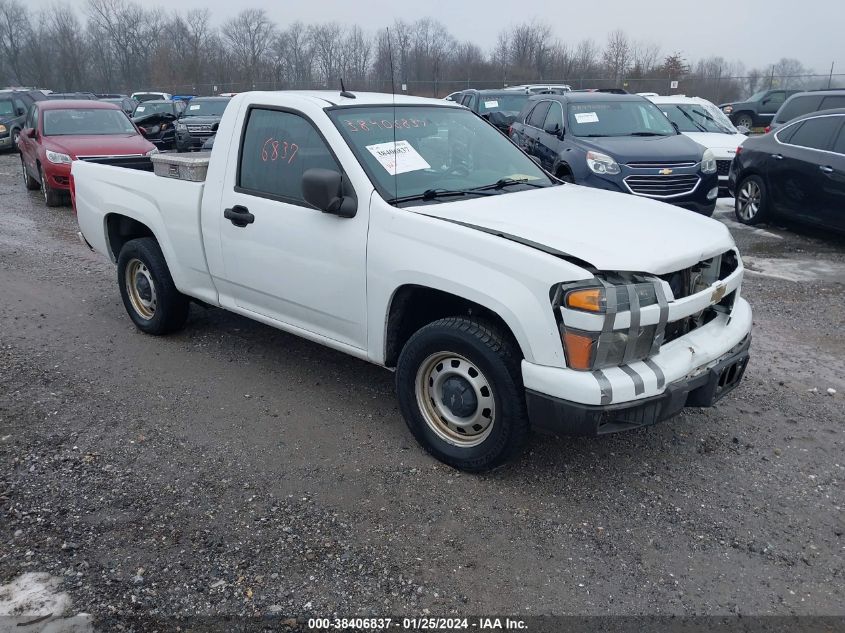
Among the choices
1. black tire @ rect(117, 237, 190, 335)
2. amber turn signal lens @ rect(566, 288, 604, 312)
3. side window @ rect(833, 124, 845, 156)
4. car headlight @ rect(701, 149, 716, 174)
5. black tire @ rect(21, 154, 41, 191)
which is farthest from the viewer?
black tire @ rect(21, 154, 41, 191)

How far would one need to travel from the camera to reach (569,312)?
3074 mm

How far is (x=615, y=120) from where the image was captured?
1011cm

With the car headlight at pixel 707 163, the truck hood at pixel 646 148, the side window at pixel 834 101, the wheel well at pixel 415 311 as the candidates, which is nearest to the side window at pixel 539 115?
the truck hood at pixel 646 148

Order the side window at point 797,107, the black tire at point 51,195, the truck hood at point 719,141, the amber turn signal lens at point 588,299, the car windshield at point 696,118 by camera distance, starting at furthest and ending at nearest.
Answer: the car windshield at point 696,118 → the side window at point 797,107 → the black tire at point 51,195 → the truck hood at point 719,141 → the amber turn signal lens at point 588,299

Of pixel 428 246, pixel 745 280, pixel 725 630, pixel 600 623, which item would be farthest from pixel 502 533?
pixel 745 280

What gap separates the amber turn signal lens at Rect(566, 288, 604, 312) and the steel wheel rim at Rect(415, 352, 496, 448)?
642 mm

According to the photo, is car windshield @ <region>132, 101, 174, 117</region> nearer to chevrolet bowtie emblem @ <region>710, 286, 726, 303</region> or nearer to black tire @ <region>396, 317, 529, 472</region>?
black tire @ <region>396, 317, 529, 472</region>

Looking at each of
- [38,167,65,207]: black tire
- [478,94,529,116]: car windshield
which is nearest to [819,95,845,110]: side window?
[478,94,529,116]: car windshield

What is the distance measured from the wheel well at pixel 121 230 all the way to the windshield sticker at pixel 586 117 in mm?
6548

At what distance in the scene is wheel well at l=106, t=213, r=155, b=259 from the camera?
5.82 m

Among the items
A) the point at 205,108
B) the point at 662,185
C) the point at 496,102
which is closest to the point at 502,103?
the point at 496,102

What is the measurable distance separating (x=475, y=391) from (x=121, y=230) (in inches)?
151

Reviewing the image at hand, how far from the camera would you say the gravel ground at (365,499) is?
9.46 feet

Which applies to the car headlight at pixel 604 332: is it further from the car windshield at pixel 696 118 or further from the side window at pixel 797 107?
the side window at pixel 797 107
